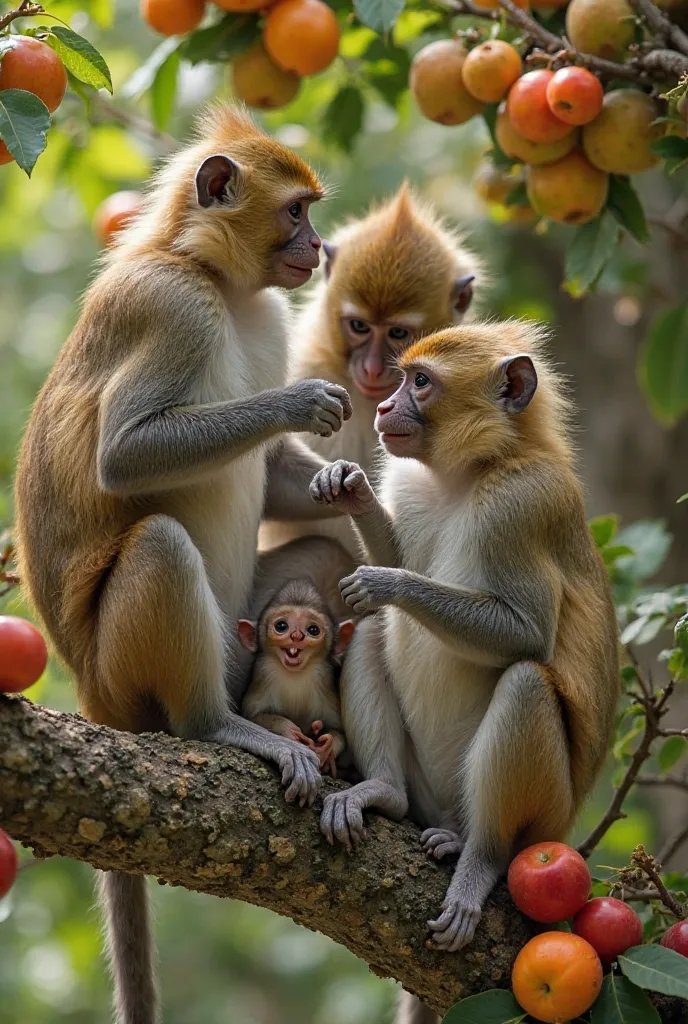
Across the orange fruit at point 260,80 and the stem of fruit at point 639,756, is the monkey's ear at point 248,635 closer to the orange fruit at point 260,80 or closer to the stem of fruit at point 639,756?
the stem of fruit at point 639,756

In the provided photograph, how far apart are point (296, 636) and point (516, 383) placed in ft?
5.49

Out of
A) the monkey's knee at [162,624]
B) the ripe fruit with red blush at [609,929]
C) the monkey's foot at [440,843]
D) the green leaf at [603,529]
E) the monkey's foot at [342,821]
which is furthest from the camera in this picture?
the green leaf at [603,529]

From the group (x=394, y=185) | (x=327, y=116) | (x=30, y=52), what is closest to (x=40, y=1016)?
(x=394, y=185)

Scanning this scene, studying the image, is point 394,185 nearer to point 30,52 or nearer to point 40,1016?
point 30,52

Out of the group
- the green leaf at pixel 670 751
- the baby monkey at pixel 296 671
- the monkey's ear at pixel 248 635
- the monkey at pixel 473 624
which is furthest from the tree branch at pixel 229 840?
the green leaf at pixel 670 751

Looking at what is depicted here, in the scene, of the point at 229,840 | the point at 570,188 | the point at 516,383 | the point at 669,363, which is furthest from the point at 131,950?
the point at 669,363

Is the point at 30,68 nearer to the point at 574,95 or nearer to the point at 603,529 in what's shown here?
the point at 574,95

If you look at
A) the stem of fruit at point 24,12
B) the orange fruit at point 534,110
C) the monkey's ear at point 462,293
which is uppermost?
the stem of fruit at point 24,12

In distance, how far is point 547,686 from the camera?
5.70 metres

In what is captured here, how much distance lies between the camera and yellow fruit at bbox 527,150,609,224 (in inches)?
259

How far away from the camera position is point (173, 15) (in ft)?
23.3

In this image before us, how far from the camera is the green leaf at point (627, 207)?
6.81 m

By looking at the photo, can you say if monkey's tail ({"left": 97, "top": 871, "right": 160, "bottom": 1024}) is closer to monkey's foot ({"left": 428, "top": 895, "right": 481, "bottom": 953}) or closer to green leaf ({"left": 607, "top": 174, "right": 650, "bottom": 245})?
monkey's foot ({"left": 428, "top": 895, "right": 481, "bottom": 953})

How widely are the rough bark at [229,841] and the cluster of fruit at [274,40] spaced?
12.4 ft
